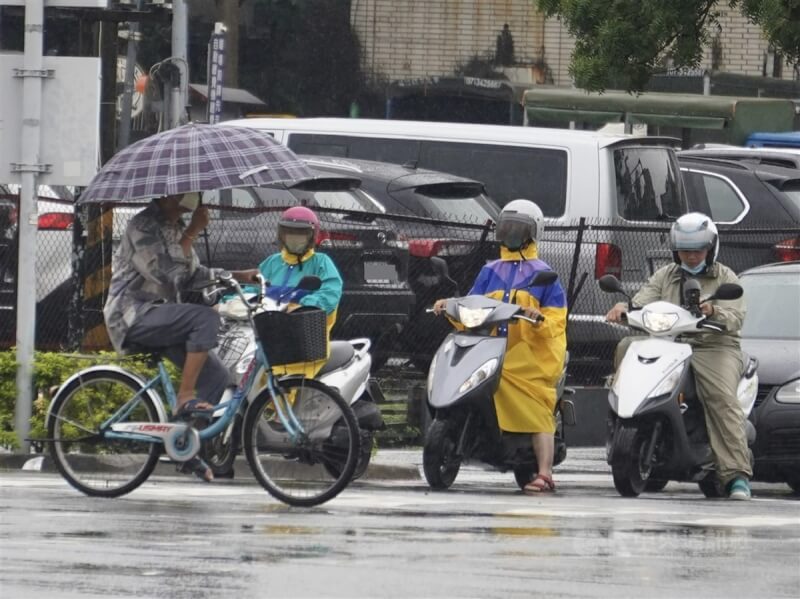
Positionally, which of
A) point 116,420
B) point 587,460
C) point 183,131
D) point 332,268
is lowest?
point 587,460

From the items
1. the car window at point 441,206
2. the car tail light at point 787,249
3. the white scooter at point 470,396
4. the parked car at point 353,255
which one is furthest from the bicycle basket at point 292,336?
the car tail light at point 787,249

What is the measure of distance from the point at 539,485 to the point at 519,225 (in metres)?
1.44

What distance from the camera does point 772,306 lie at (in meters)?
13.4

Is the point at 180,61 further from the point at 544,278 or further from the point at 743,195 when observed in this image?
the point at 544,278

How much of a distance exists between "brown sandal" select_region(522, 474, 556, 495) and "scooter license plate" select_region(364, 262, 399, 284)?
362 cm

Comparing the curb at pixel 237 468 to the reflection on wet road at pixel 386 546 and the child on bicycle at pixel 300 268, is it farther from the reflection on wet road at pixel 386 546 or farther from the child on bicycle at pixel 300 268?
the child on bicycle at pixel 300 268

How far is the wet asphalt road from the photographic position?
24.0ft

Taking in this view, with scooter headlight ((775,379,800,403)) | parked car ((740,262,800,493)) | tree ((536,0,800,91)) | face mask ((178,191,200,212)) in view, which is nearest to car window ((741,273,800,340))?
parked car ((740,262,800,493))

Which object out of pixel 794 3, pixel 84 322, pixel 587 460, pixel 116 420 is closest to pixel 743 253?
pixel 587 460

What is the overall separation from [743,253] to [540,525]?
25.6ft

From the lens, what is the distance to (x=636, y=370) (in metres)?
11.4

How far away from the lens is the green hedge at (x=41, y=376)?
1262cm

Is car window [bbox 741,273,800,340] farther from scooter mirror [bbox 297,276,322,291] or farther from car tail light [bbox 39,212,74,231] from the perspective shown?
car tail light [bbox 39,212,74,231]

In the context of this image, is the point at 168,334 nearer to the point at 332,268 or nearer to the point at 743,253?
the point at 332,268
